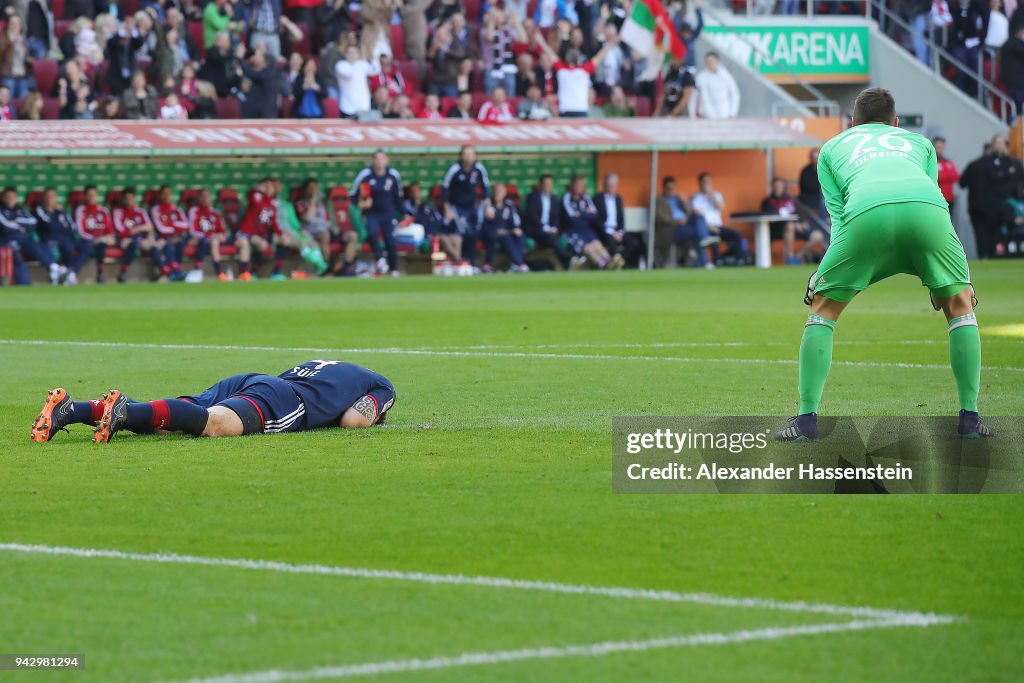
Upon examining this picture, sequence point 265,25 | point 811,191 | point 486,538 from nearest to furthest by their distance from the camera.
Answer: point 486,538 < point 265,25 < point 811,191

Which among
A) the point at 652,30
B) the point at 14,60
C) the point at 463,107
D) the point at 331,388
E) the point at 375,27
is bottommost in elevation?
the point at 463,107

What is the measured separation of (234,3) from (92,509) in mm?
24341

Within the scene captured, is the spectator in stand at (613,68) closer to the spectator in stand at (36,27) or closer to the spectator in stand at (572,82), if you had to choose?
the spectator in stand at (572,82)

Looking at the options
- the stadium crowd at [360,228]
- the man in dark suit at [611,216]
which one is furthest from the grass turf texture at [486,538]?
the man in dark suit at [611,216]

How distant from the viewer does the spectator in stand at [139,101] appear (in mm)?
27859

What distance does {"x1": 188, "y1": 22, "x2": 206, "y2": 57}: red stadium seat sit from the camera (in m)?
29.6

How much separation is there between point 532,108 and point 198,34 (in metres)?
6.00

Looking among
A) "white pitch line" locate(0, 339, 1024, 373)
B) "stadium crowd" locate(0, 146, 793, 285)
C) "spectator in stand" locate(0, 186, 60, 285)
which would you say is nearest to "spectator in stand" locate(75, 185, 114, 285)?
"stadium crowd" locate(0, 146, 793, 285)

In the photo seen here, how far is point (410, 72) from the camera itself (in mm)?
31250

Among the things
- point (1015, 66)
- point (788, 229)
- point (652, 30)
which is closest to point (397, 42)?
point (652, 30)

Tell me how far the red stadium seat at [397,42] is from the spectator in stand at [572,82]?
2.59 meters

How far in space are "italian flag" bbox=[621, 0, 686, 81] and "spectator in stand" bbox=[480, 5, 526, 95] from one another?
214 centimetres

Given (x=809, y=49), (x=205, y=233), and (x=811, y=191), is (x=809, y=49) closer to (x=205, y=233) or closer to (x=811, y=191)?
(x=811, y=191)

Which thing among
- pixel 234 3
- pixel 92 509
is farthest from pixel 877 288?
pixel 92 509
